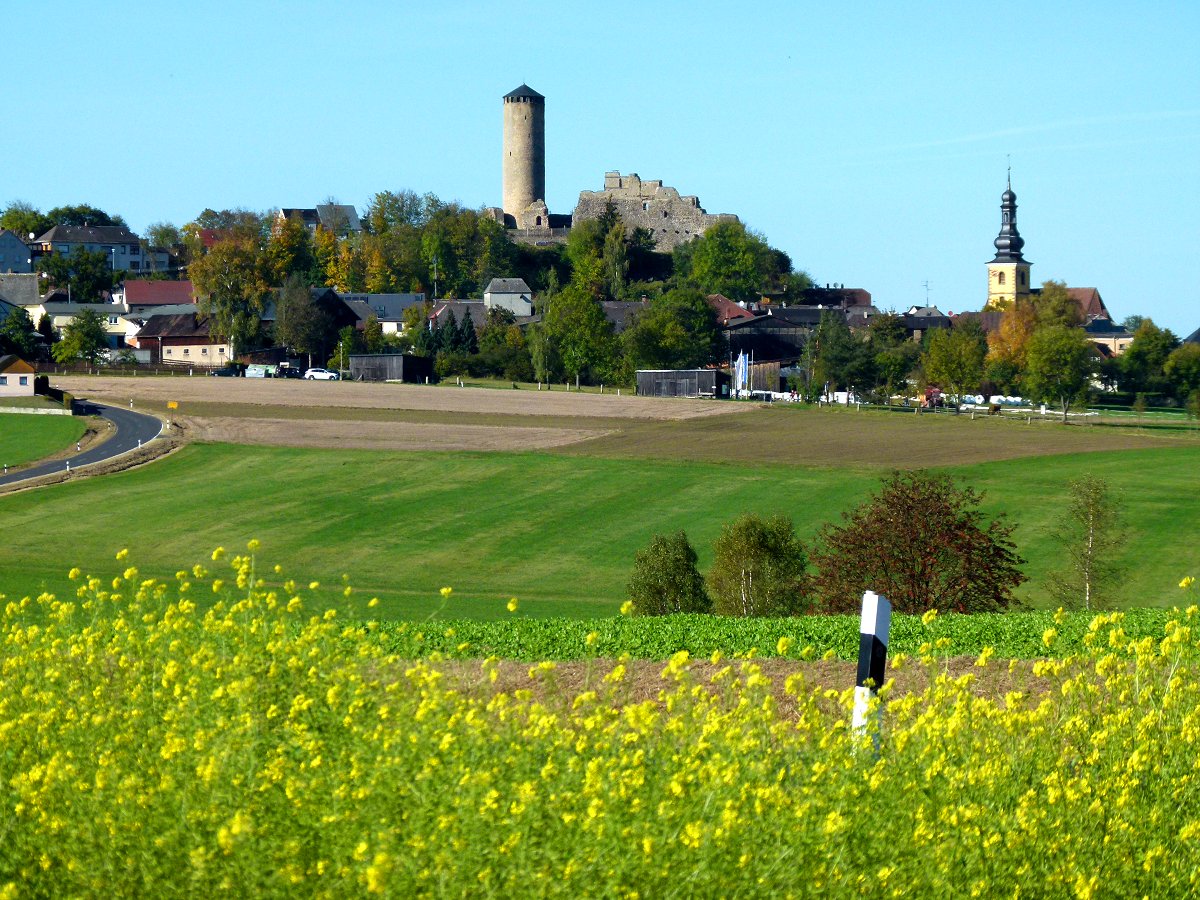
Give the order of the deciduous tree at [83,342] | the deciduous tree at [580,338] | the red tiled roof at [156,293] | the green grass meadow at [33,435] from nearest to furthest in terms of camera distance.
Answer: the green grass meadow at [33,435] < the deciduous tree at [83,342] < the deciduous tree at [580,338] < the red tiled roof at [156,293]

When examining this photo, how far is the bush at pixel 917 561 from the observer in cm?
2659

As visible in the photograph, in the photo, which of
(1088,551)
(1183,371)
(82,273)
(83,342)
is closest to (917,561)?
(1088,551)

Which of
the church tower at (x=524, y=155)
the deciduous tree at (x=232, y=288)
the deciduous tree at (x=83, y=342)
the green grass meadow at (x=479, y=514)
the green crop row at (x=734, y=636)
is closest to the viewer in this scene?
the green crop row at (x=734, y=636)

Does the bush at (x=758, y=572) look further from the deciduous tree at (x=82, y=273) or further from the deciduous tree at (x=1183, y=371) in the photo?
the deciduous tree at (x=82, y=273)

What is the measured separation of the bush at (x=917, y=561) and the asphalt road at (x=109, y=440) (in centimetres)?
3177

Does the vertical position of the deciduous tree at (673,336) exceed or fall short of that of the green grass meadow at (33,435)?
it exceeds it

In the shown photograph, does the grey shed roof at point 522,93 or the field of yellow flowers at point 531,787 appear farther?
the grey shed roof at point 522,93


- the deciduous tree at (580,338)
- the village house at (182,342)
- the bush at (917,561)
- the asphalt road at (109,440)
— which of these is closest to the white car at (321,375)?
the village house at (182,342)

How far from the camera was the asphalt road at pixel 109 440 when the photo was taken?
169ft

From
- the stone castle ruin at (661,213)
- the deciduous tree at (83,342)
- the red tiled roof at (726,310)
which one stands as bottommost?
the deciduous tree at (83,342)

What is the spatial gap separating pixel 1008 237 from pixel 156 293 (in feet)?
292

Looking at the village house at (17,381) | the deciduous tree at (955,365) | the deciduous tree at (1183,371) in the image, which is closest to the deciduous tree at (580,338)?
the deciduous tree at (955,365)

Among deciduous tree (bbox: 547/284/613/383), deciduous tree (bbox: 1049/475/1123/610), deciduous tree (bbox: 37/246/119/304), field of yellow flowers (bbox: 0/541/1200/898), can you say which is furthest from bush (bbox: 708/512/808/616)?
deciduous tree (bbox: 37/246/119/304)

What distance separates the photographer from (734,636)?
14742mm
